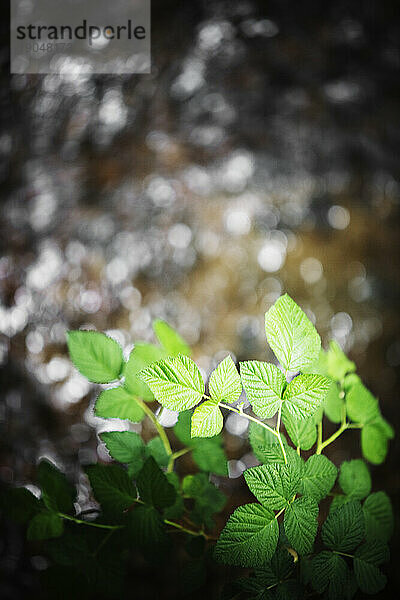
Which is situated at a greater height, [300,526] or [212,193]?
[212,193]

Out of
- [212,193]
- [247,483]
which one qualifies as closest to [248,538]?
[247,483]

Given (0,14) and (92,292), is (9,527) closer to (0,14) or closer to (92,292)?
(92,292)

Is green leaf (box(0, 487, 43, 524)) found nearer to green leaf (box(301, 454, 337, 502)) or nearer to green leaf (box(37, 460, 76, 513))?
green leaf (box(37, 460, 76, 513))

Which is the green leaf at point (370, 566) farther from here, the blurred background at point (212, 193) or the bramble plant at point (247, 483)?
the blurred background at point (212, 193)

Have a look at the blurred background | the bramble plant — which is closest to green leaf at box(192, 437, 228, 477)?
the bramble plant

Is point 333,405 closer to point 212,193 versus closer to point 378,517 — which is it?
point 378,517

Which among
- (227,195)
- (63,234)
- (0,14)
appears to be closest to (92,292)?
(63,234)

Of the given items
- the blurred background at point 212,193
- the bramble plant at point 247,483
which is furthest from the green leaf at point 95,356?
the blurred background at point 212,193
